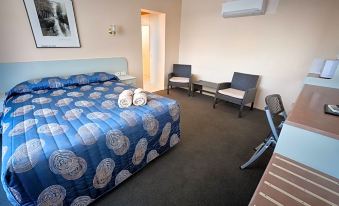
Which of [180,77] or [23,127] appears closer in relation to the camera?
[23,127]

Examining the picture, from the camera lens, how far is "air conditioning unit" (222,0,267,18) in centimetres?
296

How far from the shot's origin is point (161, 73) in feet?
15.8

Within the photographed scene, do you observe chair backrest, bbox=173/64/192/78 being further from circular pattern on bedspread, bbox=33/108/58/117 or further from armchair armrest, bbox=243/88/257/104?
circular pattern on bedspread, bbox=33/108/58/117

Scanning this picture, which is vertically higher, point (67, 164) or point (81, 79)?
point (81, 79)

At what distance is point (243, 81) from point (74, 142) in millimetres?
3418

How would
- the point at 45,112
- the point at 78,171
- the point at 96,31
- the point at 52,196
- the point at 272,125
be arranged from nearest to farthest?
the point at 52,196, the point at 78,171, the point at 272,125, the point at 45,112, the point at 96,31

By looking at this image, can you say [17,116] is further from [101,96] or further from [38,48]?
[38,48]

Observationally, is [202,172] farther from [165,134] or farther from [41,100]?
[41,100]

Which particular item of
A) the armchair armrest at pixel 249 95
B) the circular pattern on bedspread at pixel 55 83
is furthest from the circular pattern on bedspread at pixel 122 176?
the armchair armrest at pixel 249 95

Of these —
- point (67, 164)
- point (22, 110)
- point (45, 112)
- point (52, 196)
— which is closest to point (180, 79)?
point (45, 112)

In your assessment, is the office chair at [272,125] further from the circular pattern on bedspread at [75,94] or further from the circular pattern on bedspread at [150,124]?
the circular pattern on bedspread at [75,94]

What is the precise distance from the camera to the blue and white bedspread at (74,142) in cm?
105

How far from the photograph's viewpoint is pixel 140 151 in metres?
1.67

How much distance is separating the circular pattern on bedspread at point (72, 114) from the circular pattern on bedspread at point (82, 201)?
0.70m
